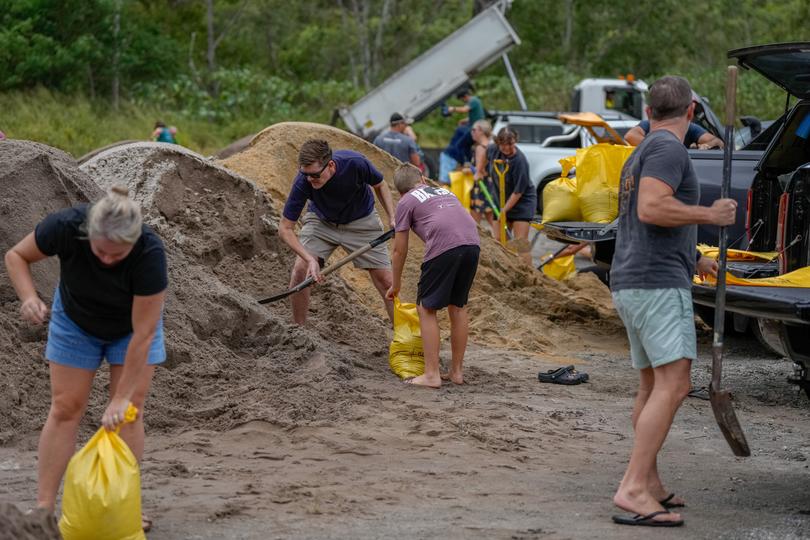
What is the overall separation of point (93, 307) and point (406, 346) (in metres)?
3.97

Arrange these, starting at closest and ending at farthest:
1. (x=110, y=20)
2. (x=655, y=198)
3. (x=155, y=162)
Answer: (x=655, y=198) → (x=155, y=162) → (x=110, y=20)

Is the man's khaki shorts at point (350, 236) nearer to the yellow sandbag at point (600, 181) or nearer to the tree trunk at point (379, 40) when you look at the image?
the yellow sandbag at point (600, 181)

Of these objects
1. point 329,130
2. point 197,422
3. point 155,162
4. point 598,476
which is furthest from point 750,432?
point 329,130

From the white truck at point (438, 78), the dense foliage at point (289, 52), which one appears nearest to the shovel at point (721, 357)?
the white truck at point (438, 78)

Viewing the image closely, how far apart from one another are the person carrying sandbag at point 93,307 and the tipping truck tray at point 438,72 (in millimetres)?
19343

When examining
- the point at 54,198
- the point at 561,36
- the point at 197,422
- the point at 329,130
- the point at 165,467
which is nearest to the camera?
the point at 165,467

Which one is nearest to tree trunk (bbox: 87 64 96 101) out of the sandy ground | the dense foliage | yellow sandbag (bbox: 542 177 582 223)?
the dense foliage

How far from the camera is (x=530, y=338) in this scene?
10195mm

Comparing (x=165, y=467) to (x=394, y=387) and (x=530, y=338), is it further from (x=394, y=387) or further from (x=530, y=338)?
(x=530, y=338)

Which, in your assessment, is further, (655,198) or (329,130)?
(329,130)

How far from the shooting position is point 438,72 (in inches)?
949

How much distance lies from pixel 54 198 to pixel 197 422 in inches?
72.9

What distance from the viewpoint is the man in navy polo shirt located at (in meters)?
8.62

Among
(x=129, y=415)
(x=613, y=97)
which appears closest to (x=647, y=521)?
(x=129, y=415)
